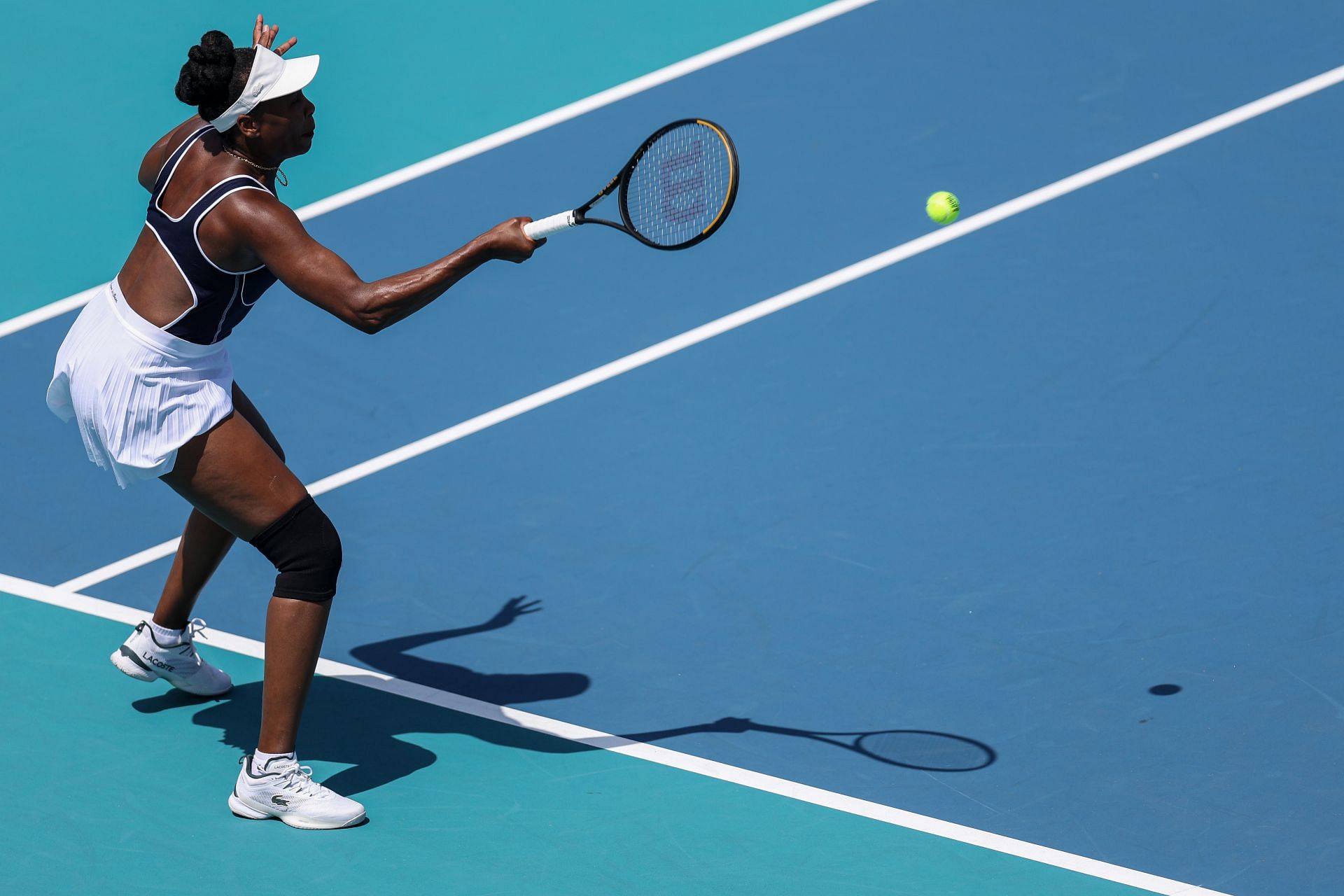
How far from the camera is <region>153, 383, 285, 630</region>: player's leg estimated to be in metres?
5.74

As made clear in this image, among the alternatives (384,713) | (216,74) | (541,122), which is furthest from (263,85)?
(541,122)

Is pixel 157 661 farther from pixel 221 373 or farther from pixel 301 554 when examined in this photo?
pixel 221 373

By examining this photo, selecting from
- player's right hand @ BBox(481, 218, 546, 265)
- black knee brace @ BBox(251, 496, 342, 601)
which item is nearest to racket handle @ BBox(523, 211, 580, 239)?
player's right hand @ BBox(481, 218, 546, 265)

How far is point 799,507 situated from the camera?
688cm

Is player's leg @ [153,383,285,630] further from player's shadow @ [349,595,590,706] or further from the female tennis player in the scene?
player's shadow @ [349,595,590,706]

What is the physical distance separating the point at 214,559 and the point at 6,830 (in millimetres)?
1066

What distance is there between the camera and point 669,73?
10.0 metres

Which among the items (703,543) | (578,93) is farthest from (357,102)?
(703,543)

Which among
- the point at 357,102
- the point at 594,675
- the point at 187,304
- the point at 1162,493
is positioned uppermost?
the point at 357,102

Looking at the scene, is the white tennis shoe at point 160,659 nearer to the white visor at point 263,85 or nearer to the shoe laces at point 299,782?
the shoe laces at point 299,782

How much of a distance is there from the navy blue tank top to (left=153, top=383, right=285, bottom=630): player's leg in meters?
0.56

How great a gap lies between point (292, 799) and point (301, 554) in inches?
28.0

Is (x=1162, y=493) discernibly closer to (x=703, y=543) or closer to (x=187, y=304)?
(x=703, y=543)

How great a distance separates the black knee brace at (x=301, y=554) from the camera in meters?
5.18
